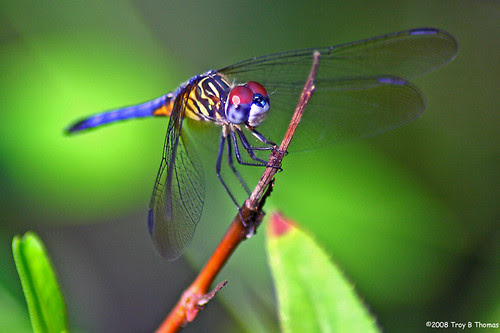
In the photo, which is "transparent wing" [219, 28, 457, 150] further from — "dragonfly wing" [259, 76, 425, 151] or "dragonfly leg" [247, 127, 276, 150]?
"dragonfly leg" [247, 127, 276, 150]

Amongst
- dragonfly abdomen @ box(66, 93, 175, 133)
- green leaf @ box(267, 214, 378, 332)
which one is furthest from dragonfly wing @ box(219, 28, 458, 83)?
green leaf @ box(267, 214, 378, 332)

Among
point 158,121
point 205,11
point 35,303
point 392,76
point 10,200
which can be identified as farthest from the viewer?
point 205,11

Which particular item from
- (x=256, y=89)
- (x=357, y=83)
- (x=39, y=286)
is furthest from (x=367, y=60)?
(x=39, y=286)

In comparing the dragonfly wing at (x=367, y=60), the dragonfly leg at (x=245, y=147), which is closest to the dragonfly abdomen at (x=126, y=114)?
the dragonfly wing at (x=367, y=60)

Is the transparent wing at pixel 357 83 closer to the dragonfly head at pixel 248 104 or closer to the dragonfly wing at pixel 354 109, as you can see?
the dragonfly wing at pixel 354 109

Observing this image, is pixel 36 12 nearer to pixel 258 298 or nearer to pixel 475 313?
pixel 258 298

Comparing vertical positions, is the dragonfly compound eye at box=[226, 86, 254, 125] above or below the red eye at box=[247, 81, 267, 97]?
below

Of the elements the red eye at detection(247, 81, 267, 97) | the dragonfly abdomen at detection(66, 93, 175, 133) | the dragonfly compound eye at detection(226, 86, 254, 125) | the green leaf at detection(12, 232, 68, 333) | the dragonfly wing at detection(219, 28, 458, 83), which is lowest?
the green leaf at detection(12, 232, 68, 333)

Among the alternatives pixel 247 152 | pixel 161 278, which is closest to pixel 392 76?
pixel 247 152
